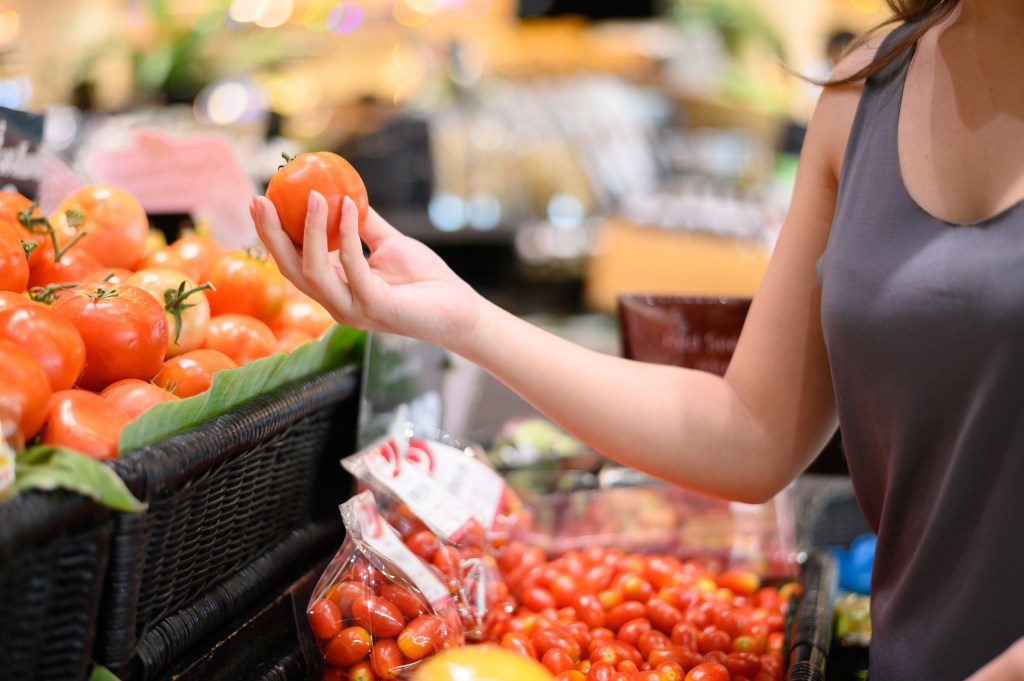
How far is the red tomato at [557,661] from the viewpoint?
1198mm

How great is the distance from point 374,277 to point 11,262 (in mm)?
419

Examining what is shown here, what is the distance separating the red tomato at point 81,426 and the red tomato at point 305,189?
0.26 meters

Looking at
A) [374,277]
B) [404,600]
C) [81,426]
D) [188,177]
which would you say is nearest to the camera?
[81,426]

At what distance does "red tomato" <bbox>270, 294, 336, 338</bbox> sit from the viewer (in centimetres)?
156

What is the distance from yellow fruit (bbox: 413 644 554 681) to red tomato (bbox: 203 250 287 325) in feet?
1.95

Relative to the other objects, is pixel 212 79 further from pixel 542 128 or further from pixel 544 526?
pixel 544 526

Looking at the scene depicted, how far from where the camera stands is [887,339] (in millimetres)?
1028

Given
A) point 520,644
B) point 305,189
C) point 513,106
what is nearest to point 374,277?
point 305,189

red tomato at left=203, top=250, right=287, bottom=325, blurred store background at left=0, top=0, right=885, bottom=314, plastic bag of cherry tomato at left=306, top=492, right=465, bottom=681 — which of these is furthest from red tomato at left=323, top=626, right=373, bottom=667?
blurred store background at left=0, top=0, right=885, bottom=314

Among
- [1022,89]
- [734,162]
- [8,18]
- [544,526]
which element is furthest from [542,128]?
[1022,89]

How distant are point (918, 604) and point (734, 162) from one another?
5.08 metres

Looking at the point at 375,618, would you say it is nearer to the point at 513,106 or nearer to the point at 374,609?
the point at 374,609

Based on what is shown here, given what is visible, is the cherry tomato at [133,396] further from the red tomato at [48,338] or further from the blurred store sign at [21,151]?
the blurred store sign at [21,151]

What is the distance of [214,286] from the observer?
4.58 ft
